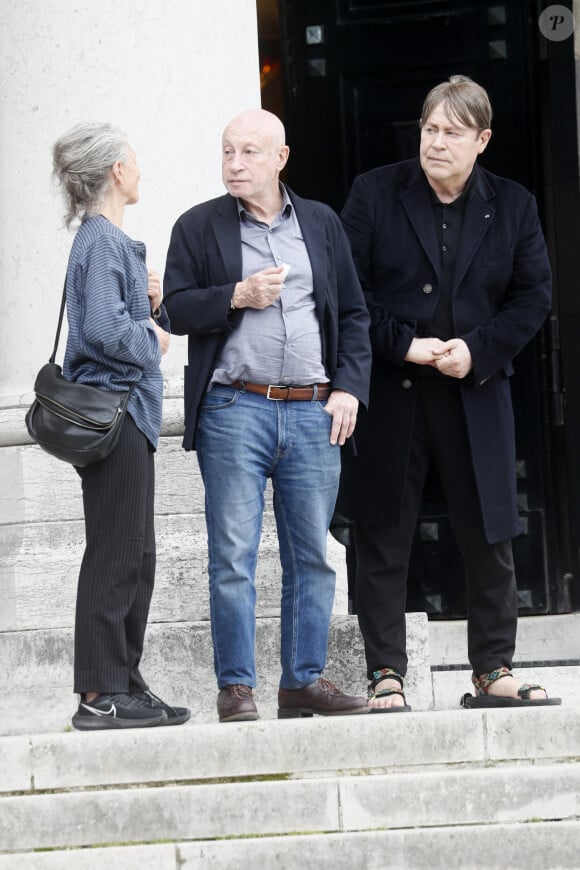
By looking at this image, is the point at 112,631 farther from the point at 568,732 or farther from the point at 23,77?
the point at 23,77

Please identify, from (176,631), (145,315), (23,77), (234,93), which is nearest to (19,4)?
(23,77)

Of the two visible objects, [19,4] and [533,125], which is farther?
[533,125]

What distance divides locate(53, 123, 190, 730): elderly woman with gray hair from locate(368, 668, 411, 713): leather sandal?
62 centimetres

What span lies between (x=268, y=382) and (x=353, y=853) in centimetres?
144

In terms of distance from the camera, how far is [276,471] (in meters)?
4.71

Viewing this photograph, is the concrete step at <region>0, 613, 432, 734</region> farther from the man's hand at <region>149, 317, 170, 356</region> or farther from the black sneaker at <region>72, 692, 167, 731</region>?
the man's hand at <region>149, 317, 170, 356</region>

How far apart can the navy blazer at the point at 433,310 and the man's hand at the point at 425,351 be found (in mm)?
27

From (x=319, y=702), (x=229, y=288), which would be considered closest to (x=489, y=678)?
(x=319, y=702)

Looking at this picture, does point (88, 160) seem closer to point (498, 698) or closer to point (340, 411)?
point (340, 411)

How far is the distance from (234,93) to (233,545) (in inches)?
80.3

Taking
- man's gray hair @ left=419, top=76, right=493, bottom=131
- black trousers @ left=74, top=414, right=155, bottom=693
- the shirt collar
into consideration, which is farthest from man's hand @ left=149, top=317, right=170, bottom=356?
man's gray hair @ left=419, top=76, right=493, bottom=131

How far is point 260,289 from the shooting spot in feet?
14.9

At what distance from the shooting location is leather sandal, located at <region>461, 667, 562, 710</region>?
4727 millimetres

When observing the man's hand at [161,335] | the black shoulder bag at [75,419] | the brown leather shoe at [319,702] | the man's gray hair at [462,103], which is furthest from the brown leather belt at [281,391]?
the man's gray hair at [462,103]
